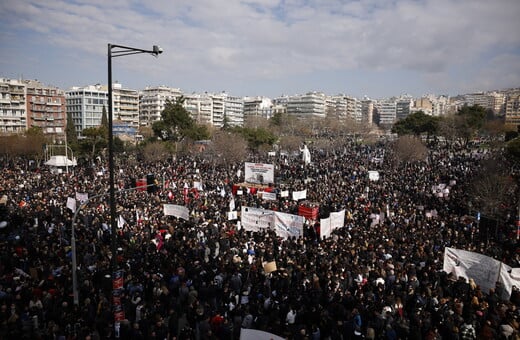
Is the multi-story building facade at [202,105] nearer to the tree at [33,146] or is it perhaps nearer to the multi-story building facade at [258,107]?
the multi-story building facade at [258,107]

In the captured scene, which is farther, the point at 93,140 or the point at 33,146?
the point at 33,146

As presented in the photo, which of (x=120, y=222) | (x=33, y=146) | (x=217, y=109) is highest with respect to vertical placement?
(x=217, y=109)

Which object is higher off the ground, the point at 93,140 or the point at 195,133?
the point at 195,133

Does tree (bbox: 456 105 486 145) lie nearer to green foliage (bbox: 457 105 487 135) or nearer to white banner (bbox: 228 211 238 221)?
green foliage (bbox: 457 105 487 135)

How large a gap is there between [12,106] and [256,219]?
90154 millimetres

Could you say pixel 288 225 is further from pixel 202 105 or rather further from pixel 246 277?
pixel 202 105

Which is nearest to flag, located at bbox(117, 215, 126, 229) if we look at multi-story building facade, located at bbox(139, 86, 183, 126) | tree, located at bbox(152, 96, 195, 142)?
A: tree, located at bbox(152, 96, 195, 142)

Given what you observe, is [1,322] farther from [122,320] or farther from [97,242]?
[97,242]

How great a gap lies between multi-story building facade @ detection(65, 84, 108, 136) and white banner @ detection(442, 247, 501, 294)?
108 metres

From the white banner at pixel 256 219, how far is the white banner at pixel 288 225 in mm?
386

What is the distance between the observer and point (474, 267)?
11.9 m

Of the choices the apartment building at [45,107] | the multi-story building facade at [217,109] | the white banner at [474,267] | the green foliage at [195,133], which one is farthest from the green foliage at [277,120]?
the white banner at [474,267]

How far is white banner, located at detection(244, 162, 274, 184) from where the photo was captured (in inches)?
1198

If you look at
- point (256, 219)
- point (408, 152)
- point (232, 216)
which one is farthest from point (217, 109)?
point (256, 219)
